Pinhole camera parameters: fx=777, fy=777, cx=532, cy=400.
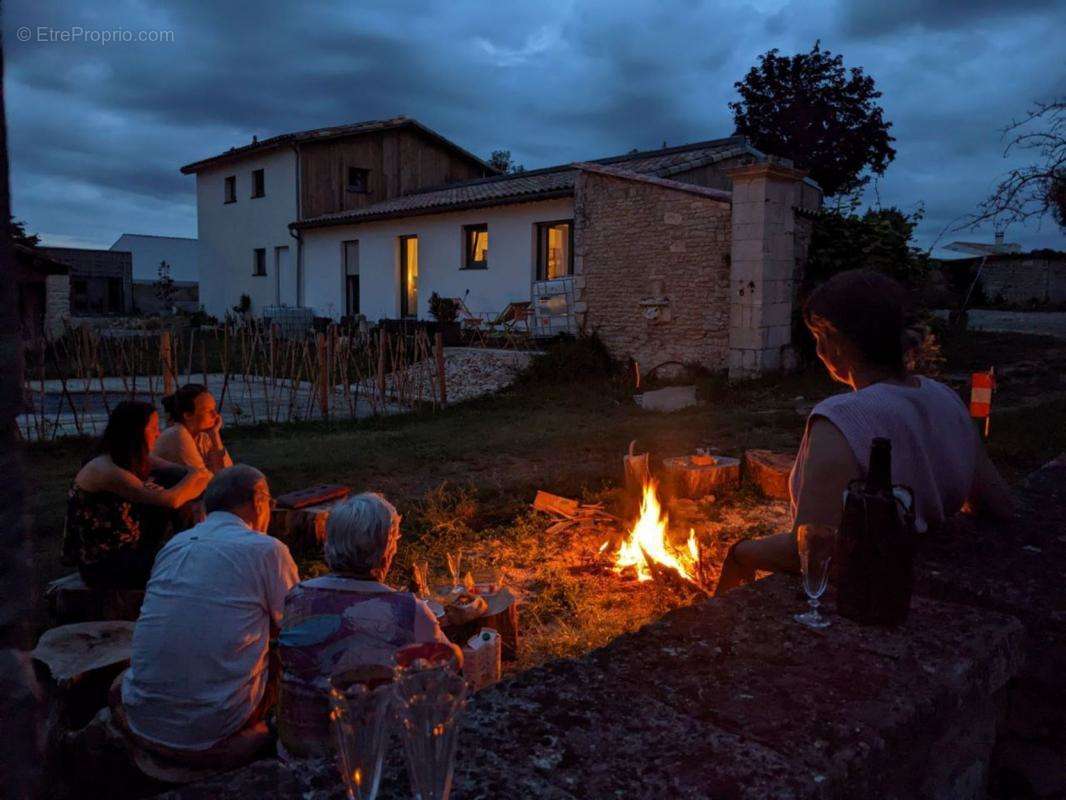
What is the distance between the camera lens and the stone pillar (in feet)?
37.3

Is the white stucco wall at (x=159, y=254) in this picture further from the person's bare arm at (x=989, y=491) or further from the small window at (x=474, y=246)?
the person's bare arm at (x=989, y=491)

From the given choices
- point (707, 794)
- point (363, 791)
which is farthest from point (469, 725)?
point (707, 794)

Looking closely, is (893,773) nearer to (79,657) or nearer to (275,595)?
(275,595)

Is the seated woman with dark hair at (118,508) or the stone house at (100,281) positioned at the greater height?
the stone house at (100,281)

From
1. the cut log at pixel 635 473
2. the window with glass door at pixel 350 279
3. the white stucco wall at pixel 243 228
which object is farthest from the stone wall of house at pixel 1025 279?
the cut log at pixel 635 473

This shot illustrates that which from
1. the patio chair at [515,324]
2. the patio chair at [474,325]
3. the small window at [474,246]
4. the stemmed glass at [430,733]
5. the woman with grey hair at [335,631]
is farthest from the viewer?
the small window at [474,246]

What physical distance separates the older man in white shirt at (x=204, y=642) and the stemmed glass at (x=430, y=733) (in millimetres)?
1744

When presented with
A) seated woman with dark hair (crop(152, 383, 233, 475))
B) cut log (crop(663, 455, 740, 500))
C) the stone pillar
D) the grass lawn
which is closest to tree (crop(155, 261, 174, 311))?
the grass lawn

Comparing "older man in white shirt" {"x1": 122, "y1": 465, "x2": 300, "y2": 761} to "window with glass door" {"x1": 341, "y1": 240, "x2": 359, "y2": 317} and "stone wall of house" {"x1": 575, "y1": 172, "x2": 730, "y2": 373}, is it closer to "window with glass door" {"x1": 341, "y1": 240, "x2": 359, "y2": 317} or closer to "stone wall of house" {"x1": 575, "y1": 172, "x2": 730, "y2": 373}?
"stone wall of house" {"x1": 575, "y1": 172, "x2": 730, "y2": 373}

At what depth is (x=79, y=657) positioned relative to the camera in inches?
128

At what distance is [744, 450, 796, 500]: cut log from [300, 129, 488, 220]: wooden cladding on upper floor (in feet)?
61.1

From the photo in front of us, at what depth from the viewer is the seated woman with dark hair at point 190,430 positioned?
471 centimetres

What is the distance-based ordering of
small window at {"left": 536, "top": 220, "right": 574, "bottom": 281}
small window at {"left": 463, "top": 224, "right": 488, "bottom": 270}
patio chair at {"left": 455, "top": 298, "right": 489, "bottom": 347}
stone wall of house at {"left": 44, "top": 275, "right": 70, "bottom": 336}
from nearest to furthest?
patio chair at {"left": 455, "top": 298, "right": 489, "bottom": 347}
small window at {"left": 536, "top": 220, "right": 574, "bottom": 281}
small window at {"left": 463, "top": 224, "right": 488, "bottom": 270}
stone wall of house at {"left": 44, "top": 275, "right": 70, "bottom": 336}

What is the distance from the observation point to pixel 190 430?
491cm
